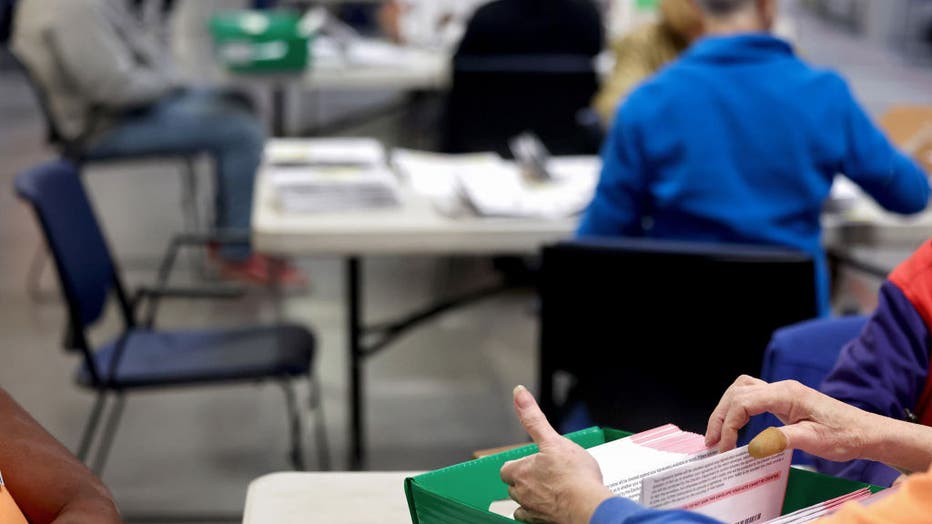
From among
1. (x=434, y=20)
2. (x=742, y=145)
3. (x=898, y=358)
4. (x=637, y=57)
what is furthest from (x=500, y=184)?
(x=434, y=20)

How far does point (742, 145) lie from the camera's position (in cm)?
229

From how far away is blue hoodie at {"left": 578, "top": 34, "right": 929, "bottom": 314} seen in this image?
228cm

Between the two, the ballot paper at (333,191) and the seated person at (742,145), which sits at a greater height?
the seated person at (742,145)

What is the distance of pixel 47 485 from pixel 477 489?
21.0 inches

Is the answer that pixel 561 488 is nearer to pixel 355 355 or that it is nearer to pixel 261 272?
pixel 355 355

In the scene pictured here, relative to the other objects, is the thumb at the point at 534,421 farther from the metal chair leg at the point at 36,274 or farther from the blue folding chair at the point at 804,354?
the metal chair leg at the point at 36,274

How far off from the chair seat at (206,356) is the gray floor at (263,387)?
228 millimetres

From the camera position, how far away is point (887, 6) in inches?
484

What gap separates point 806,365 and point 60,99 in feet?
10.6

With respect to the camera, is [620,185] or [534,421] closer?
[534,421]

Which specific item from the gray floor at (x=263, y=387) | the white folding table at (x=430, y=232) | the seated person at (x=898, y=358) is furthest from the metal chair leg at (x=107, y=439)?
the seated person at (x=898, y=358)

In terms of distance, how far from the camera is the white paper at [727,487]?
959 millimetres

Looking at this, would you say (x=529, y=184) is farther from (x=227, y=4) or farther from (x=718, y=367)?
(x=227, y=4)

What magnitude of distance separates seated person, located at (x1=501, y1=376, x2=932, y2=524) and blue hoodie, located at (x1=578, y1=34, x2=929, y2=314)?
3.81ft
